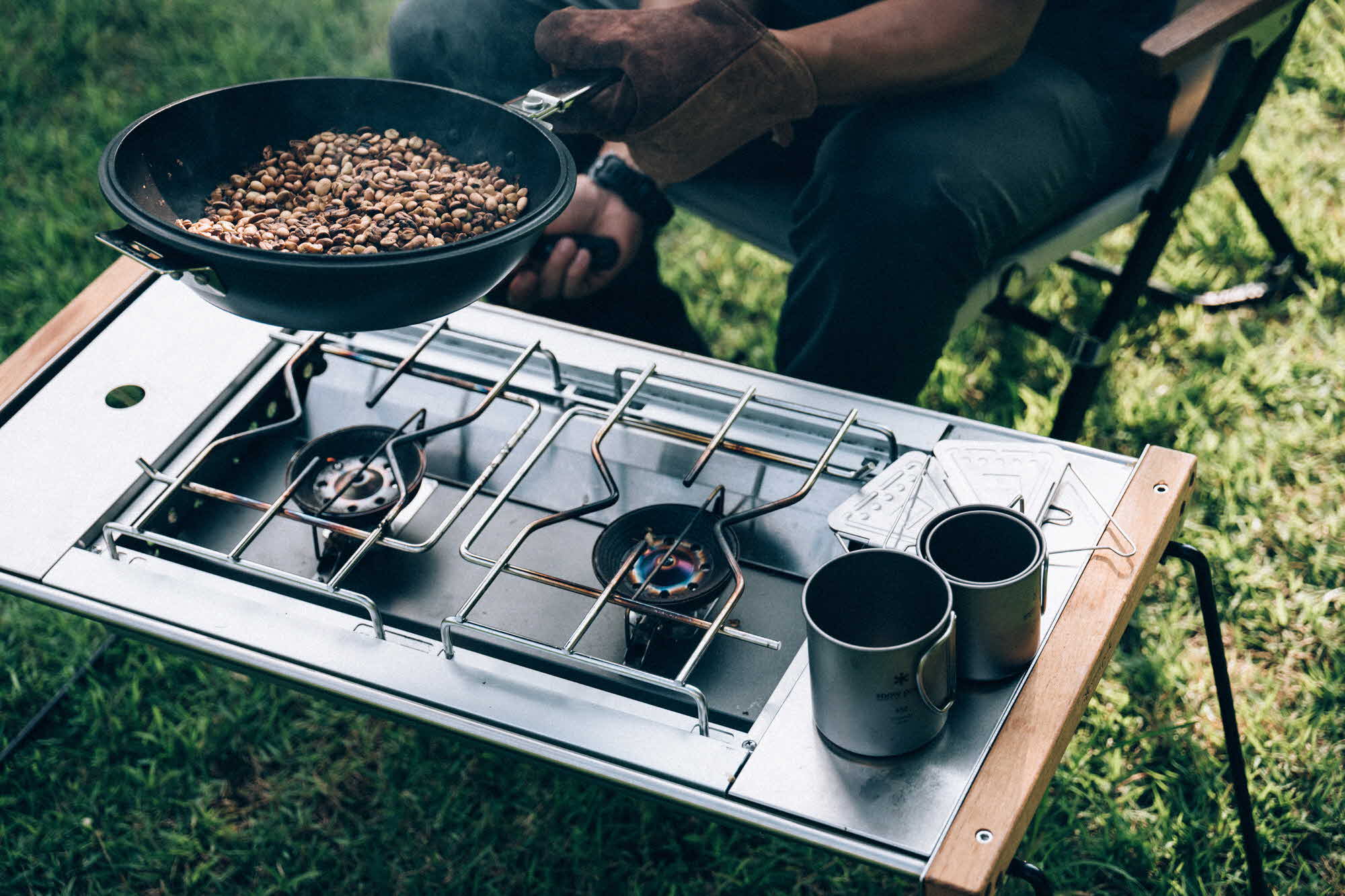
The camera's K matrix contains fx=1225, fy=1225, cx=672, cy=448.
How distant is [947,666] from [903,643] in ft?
0.14

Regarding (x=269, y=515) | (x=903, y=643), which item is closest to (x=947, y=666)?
(x=903, y=643)

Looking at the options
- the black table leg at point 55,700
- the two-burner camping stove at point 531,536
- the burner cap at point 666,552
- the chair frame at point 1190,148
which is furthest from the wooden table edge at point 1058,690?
the black table leg at point 55,700

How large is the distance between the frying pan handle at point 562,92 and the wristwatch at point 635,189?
1.51 feet

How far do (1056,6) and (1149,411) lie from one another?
0.86m

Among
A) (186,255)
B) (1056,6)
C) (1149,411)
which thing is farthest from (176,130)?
(1149,411)

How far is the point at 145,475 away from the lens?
1515 mm

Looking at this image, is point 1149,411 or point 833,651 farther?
point 1149,411

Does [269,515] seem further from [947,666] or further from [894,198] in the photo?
[894,198]

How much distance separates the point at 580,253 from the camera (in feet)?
6.75

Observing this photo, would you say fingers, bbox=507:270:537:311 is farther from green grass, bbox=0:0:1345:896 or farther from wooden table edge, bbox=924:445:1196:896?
wooden table edge, bbox=924:445:1196:896

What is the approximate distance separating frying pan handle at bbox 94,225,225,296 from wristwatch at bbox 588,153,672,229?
944mm

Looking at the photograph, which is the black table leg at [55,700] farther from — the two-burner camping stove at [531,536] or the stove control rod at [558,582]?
the stove control rod at [558,582]

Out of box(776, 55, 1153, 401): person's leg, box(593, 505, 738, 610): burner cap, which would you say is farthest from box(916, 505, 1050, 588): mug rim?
box(776, 55, 1153, 401): person's leg

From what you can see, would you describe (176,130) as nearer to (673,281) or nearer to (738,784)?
(738,784)
